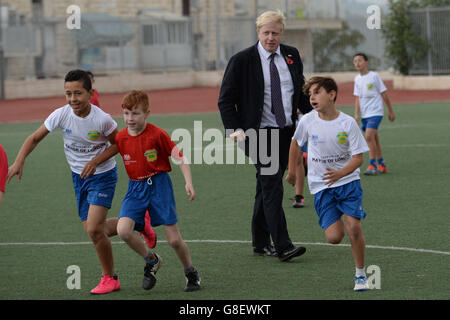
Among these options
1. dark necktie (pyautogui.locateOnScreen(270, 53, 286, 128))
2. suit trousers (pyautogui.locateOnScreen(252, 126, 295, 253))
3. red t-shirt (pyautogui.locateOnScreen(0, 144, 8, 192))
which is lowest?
suit trousers (pyautogui.locateOnScreen(252, 126, 295, 253))

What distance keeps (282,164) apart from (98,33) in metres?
36.1

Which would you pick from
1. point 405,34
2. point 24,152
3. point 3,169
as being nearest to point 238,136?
point 24,152

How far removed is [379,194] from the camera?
12.3 meters

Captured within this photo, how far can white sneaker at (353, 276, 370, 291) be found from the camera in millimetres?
6938

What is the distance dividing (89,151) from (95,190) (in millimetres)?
339

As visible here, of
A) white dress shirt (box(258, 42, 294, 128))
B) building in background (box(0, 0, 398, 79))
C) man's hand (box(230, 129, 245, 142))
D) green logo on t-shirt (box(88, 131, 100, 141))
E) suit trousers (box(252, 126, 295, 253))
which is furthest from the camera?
building in background (box(0, 0, 398, 79))

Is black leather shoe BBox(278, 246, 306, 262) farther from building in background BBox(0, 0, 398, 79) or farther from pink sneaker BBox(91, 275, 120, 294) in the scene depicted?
building in background BBox(0, 0, 398, 79)

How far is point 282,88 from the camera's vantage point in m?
8.38

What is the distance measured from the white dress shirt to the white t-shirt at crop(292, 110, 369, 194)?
104 centimetres

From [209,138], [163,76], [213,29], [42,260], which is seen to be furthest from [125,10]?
[42,260]

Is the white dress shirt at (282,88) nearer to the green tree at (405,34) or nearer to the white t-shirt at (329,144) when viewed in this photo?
the white t-shirt at (329,144)

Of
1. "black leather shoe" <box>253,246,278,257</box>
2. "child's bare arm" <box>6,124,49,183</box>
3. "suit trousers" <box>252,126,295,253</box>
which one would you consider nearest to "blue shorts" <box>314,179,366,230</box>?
"suit trousers" <box>252,126,295,253</box>

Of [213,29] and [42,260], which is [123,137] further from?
[213,29]

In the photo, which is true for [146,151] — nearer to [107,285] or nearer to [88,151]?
[88,151]
